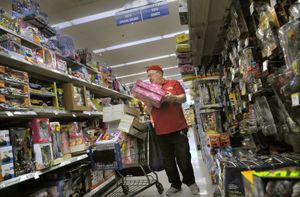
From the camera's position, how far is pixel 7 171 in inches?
87.2

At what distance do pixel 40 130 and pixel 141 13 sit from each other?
417 cm

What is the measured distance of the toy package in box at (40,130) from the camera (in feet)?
8.74

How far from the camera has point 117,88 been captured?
224 inches

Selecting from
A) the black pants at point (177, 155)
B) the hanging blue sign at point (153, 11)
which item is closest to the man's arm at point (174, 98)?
the black pants at point (177, 155)

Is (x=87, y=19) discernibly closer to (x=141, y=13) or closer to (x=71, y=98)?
(x=141, y=13)

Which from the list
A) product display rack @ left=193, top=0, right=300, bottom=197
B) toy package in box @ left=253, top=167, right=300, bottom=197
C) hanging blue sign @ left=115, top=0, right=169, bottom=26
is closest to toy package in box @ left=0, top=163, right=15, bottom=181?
product display rack @ left=193, top=0, right=300, bottom=197

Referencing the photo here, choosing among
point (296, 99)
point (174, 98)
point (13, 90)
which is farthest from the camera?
point (174, 98)

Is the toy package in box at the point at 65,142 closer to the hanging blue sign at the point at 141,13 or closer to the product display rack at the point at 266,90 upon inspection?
the product display rack at the point at 266,90

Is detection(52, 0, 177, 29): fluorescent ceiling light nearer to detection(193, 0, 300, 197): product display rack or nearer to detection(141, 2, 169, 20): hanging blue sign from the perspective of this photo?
detection(141, 2, 169, 20): hanging blue sign

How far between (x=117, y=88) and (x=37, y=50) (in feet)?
8.68

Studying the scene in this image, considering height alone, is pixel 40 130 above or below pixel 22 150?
above

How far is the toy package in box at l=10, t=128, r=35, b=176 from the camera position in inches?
93.8

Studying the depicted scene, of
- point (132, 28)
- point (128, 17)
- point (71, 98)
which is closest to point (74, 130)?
point (71, 98)

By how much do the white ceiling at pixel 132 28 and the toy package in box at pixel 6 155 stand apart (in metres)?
2.02
